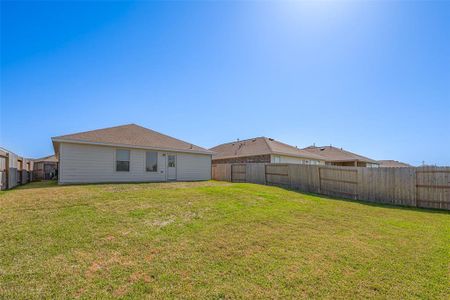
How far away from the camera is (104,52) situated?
36.0ft

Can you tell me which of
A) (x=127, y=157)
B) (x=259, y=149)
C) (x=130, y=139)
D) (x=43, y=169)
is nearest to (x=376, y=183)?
(x=259, y=149)

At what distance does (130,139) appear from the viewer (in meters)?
14.7

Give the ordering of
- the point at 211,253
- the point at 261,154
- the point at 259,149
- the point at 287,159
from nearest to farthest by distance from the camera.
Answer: the point at 211,253 → the point at 261,154 → the point at 259,149 → the point at 287,159

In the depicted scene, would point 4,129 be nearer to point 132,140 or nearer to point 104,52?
point 132,140

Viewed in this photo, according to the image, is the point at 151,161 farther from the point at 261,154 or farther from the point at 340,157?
the point at 340,157

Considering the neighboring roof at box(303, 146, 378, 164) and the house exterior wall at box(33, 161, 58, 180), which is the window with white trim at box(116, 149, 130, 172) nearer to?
the house exterior wall at box(33, 161, 58, 180)

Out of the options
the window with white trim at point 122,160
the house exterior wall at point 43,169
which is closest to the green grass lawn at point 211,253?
the window with white trim at point 122,160

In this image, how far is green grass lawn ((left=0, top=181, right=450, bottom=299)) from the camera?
2.90m

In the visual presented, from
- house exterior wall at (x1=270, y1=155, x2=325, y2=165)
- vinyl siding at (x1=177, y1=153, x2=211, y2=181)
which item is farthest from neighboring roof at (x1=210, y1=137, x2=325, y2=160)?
vinyl siding at (x1=177, y1=153, x2=211, y2=181)

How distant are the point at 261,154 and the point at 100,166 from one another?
12672 millimetres

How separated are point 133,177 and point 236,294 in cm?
1306

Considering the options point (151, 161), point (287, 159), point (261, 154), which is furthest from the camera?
point (287, 159)

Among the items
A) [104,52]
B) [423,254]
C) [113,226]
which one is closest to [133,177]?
[104,52]

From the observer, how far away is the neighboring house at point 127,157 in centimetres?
1240
